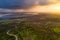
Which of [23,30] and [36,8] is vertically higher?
[36,8]

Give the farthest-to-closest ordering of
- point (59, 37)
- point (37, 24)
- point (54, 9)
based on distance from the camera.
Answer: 1. point (54, 9)
2. point (37, 24)
3. point (59, 37)

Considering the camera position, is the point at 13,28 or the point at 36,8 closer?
the point at 13,28

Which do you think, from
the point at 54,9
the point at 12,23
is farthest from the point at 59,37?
the point at 12,23

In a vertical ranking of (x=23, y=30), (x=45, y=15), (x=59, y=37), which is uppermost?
(x=45, y=15)

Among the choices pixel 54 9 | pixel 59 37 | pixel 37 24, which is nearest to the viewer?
pixel 59 37

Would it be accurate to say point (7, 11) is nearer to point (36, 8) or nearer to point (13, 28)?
point (13, 28)

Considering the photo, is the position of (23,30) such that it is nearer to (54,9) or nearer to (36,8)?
(36,8)
